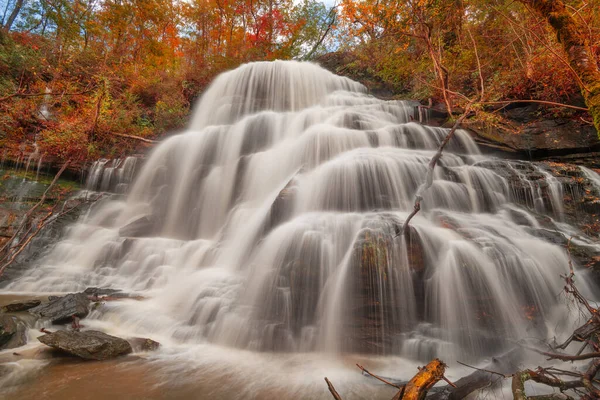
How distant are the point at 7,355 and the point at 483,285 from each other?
21.1ft

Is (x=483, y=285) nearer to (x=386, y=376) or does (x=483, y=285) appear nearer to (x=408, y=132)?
(x=386, y=376)

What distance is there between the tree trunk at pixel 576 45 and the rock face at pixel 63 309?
28.5 ft

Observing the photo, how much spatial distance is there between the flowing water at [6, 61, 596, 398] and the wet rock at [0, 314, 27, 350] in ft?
3.20

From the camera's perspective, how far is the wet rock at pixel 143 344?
3.92m

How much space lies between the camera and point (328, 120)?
11.2 metres

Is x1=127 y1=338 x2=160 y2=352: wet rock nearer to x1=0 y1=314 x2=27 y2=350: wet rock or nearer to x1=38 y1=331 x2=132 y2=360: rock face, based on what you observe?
x1=38 y1=331 x2=132 y2=360: rock face

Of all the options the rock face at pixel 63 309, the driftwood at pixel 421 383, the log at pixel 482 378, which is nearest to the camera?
the driftwood at pixel 421 383

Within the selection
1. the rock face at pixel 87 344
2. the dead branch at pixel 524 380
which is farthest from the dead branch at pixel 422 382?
the rock face at pixel 87 344

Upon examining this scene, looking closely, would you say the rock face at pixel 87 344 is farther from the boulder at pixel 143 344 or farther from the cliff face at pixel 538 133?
the cliff face at pixel 538 133

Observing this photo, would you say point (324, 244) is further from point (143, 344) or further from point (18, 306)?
point (18, 306)

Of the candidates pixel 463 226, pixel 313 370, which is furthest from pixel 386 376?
pixel 463 226

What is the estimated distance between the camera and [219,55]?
1803cm

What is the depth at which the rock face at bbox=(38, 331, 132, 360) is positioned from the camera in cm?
352

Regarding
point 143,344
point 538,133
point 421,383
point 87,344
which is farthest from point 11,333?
point 538,133
